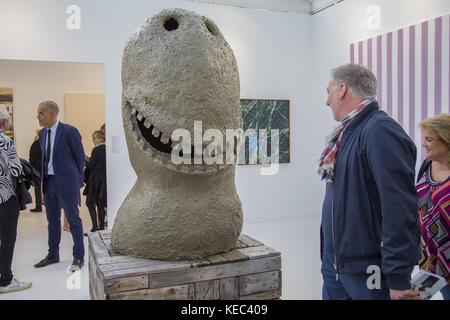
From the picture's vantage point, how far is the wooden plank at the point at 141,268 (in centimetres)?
202

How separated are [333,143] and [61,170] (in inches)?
110

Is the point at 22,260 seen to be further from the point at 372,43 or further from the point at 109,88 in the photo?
the point at 372,43

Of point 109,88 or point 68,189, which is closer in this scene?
point 68,189

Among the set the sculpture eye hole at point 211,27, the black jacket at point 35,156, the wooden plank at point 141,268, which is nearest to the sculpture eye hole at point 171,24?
the sculpture eye hole at point 211,27

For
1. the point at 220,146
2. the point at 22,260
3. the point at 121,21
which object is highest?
the point at 121,21

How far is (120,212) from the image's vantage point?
2.42 metres

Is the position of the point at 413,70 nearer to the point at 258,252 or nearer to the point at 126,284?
the point at 258,252

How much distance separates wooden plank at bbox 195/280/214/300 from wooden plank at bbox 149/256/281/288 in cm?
2

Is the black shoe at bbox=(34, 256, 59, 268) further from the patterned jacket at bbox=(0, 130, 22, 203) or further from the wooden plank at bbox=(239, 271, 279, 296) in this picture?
the wooden plank at bbox=(239, 271, 279, 296)

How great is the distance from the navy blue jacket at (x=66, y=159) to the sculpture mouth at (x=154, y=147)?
174cm

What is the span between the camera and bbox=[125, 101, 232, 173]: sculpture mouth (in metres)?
2.17

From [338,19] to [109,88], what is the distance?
3.34 m

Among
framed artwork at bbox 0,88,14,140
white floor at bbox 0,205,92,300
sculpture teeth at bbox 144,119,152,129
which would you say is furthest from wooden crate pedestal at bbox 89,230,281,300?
framed artwork at bbox 0,88,14,140

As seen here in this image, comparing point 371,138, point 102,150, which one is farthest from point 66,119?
point 371,138
